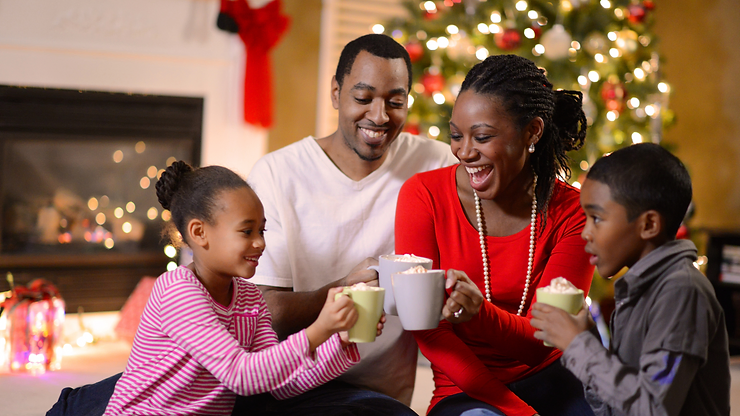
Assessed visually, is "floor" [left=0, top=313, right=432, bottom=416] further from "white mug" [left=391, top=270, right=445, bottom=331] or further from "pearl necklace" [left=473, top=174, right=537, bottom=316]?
"white mug" [left=391, top=270, right=445, bottom=331]

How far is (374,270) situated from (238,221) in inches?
13.3

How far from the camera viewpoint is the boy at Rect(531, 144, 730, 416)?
110 centimetres

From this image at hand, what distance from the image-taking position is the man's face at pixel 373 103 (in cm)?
188

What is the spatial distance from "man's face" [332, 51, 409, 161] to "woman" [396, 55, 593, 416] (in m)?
0.25

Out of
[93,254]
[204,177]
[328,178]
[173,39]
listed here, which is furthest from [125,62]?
[204,177]

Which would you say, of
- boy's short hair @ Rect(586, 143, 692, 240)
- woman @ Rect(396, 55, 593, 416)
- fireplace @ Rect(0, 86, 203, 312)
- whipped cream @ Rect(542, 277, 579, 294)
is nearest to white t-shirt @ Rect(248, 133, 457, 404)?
woman @ Rect(396, 55, 593, 416)

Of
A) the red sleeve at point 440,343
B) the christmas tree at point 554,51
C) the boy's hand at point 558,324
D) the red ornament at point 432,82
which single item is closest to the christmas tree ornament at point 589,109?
the christmas tree at point 554,51

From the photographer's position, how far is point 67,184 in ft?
12.3

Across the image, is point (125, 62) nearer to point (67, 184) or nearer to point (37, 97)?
point (37, 97)

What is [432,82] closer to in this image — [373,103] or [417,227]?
[373,103]

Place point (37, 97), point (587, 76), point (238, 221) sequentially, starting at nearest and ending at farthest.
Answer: point (238, 221) < point (37, 97) < point (587, 76)

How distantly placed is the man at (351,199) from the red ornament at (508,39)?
69.3 inches

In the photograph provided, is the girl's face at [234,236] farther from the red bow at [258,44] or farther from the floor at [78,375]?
the red bow at [258,44]

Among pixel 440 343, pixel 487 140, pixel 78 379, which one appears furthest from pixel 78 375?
pixel 487 140
